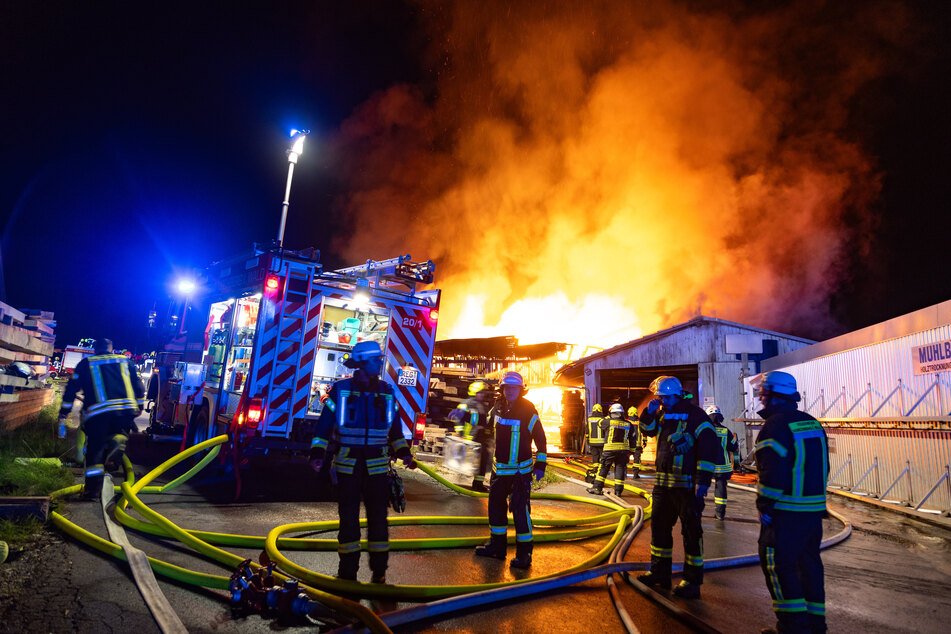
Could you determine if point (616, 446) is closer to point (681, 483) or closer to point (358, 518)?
point (681, 483)

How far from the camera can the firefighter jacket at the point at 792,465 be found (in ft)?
10.9

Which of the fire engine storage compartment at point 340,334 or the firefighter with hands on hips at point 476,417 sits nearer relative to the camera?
the firefighter with hands on hips at point 476,417

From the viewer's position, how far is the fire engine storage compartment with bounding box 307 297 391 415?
7.97 meters

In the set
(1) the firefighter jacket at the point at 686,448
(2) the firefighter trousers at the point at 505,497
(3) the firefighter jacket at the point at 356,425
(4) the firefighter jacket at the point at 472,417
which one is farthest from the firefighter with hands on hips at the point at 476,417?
(1) the firefighter jacket at the point at 686,448

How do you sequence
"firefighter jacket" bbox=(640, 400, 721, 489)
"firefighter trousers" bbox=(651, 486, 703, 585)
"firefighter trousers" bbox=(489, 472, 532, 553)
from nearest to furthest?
"firefighter trousers" bbox=(651, 486, 703, 585) → "firefighter jacket" bbox=(640, 400, 721, 489) → "firefighter trousers" bbox=(489, 472, 532, 553)

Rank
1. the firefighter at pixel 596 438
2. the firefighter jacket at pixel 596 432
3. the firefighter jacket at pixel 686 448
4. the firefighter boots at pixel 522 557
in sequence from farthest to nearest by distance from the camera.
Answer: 1. the firefighter jacket at pixel 596 432
2. the firefighter at pixel 596 438
3. the firefighter boots at pixel 522 557
4. the firefighter jacket at pixel 686 448

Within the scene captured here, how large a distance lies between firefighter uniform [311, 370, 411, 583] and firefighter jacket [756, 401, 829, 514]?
265cm

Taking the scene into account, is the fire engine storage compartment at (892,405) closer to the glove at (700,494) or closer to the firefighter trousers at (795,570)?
the glove at (700,494)

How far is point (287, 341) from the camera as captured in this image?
7.07 meters

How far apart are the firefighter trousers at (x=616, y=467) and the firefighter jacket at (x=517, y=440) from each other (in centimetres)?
463

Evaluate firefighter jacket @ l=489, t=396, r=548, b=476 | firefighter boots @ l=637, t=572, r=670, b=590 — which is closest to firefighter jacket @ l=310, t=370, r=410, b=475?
firefighter jacket @ l=489, t=396, r=548, b=476

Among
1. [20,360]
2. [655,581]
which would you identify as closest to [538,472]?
[655,581]

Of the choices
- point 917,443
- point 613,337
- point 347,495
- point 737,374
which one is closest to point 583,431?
point 737,374

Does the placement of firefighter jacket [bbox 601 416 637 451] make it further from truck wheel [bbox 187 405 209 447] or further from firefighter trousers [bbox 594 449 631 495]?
truck wheel [bbox 187 405 209 447]
